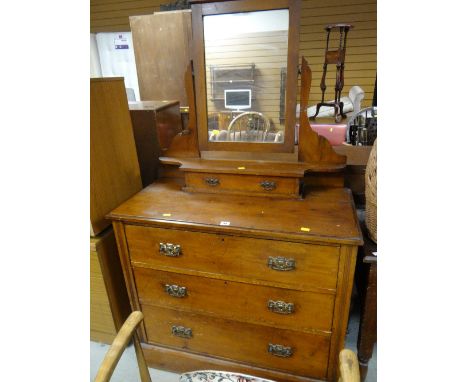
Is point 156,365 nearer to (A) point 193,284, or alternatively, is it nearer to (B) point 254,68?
(A) point 193,284

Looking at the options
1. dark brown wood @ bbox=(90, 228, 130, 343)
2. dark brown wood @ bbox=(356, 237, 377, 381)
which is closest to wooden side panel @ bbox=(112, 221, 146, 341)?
dark brown wood @ bbox=(90, 228, 130, 343)

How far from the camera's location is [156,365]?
1509mm

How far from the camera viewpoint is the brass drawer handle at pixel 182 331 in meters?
1.38

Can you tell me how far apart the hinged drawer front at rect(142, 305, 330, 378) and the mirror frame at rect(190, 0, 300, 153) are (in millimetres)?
788

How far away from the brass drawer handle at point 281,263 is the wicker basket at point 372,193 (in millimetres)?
332

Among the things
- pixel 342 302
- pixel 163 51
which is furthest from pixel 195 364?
pixel 163 51

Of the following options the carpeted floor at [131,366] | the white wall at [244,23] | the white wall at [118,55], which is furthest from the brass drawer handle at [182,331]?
the white wall at [118,55]

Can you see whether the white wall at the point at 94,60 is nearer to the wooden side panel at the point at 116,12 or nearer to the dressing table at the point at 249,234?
the wooden side panel at the point at 116,12

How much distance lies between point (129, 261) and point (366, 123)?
1404 millimetres

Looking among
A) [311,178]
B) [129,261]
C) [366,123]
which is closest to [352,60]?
[366,123]

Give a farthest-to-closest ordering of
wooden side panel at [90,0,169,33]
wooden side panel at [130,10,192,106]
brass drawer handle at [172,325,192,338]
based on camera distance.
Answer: wooden side panel at [90,0,169,33]
wooden side panel at [130,10,192,106]
brass drawer handle at [172,325,192,338]

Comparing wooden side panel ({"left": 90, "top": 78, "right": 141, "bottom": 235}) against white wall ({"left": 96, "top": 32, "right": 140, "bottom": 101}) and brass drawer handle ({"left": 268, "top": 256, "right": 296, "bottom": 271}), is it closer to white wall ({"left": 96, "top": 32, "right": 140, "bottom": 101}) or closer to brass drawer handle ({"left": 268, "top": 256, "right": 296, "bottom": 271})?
brass drawer handle ({"left": 268, "top": 256, "right": 296, "bottom": 271})

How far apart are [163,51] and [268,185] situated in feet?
4.47

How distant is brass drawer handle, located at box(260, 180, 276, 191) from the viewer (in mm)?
1250
